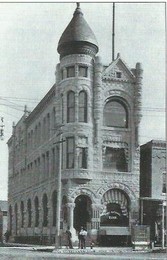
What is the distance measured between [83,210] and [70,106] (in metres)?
4.42

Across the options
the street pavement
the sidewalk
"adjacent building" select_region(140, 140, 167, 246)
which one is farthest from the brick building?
the street pavement

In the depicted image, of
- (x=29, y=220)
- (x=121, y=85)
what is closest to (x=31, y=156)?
(x=29, y=220)

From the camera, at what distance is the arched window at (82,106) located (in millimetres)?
26031

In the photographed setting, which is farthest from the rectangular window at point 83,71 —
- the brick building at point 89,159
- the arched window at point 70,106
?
the arched window at point 70,106

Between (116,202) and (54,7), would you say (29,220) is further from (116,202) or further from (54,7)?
(54,7)

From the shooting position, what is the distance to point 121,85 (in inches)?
1073

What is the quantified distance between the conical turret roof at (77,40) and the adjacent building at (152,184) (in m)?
4.96

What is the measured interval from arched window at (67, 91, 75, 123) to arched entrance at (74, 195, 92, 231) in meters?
3.57

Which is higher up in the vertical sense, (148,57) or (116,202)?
(148,57)

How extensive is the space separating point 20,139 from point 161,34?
780cm

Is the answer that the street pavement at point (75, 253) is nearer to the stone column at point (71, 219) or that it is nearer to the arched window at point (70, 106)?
the stone column at point (71, 219)

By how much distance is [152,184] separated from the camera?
1128 inches

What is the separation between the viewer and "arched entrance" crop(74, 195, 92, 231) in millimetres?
26859

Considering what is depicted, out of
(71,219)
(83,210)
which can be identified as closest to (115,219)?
(83,210)
